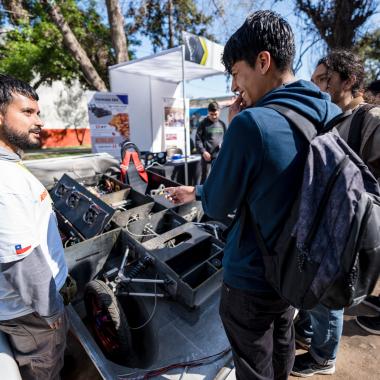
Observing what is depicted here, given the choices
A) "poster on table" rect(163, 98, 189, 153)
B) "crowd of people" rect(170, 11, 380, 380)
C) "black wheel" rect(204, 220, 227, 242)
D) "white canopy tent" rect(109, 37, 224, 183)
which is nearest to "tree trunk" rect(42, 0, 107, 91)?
"white canopy tent" rect(109, 37, 224, 183)

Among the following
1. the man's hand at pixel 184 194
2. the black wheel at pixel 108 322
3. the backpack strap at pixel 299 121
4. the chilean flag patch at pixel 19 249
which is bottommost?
the black wheel at pixel 108 322

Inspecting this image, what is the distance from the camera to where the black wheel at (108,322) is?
5.58 ft

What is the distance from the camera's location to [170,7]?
11.1 meters

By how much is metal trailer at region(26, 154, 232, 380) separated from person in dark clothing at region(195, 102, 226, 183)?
3.15 metres

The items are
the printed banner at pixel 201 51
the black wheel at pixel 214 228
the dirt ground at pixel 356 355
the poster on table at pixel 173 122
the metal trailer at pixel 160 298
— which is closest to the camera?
the metal trailer at pixel 160 298

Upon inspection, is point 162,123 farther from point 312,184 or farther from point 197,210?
point 312,184

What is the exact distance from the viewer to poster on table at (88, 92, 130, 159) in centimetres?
579

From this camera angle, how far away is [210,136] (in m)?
5.54

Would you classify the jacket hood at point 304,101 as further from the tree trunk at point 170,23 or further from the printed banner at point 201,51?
the tree trunk at point 170,23

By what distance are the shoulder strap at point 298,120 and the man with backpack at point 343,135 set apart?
847 mm

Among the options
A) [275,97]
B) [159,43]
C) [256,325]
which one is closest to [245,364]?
[256,325]

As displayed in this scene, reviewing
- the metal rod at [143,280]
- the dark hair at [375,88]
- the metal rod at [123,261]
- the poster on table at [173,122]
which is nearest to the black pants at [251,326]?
the metal rod at [143,280]

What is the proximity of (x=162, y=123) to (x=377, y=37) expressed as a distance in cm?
1205

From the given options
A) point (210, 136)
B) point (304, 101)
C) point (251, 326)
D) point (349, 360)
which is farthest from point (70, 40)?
point (349, 360)
